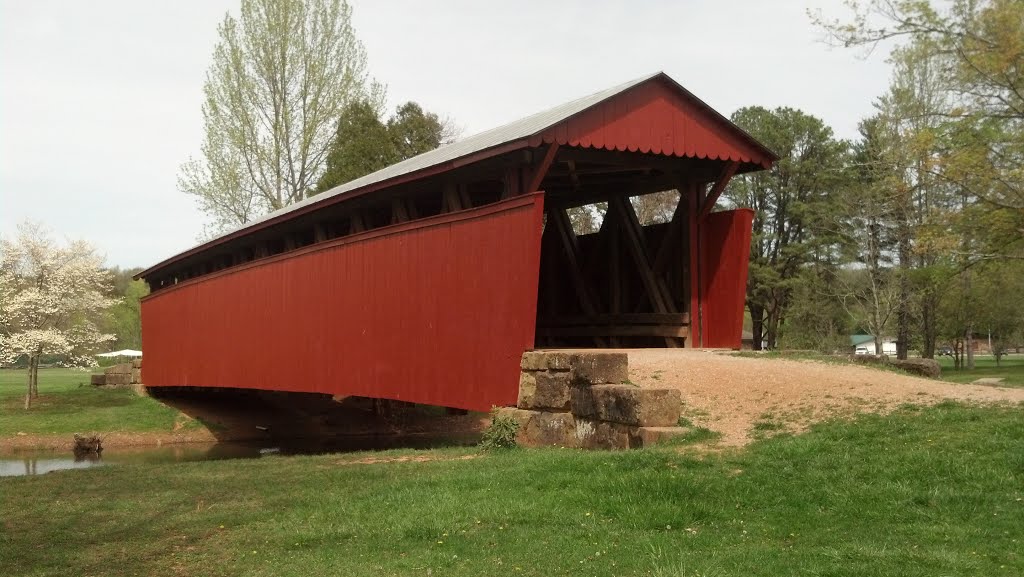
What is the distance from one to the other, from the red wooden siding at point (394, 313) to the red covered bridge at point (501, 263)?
0.10 ft

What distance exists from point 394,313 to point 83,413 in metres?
16.4

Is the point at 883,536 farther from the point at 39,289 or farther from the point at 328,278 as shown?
the point at 39,289

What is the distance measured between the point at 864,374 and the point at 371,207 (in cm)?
868

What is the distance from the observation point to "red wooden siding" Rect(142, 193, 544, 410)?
1020cm

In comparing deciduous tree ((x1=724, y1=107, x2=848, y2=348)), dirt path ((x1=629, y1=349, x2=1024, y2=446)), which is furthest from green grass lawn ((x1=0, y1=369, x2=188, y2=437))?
deciduous tree ((x1=724, y1=107, x2=848, y2=348))

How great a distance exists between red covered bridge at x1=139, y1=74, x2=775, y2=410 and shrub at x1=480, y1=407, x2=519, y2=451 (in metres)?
0.41

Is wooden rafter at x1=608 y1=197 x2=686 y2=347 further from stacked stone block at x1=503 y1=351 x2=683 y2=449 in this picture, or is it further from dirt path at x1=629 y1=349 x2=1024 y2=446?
stacked stone block at x1=503 y1=351 x2=683 y2=449

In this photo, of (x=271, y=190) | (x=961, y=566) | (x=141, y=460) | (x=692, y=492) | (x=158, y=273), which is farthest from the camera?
(x=271, y=190)

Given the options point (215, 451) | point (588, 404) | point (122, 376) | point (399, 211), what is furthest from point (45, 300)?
point (588, 404)

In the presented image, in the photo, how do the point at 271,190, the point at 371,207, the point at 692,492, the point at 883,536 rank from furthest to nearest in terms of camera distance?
the point at 271,190 → the point at 371,207 → the point at 692,492 → the point at 883,536

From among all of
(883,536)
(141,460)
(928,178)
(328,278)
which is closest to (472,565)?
(883,536)

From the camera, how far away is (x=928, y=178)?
66.9 feet

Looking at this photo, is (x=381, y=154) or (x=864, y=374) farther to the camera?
(x=381, y=154)

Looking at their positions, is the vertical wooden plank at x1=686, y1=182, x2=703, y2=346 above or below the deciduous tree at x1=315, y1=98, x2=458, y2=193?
below
